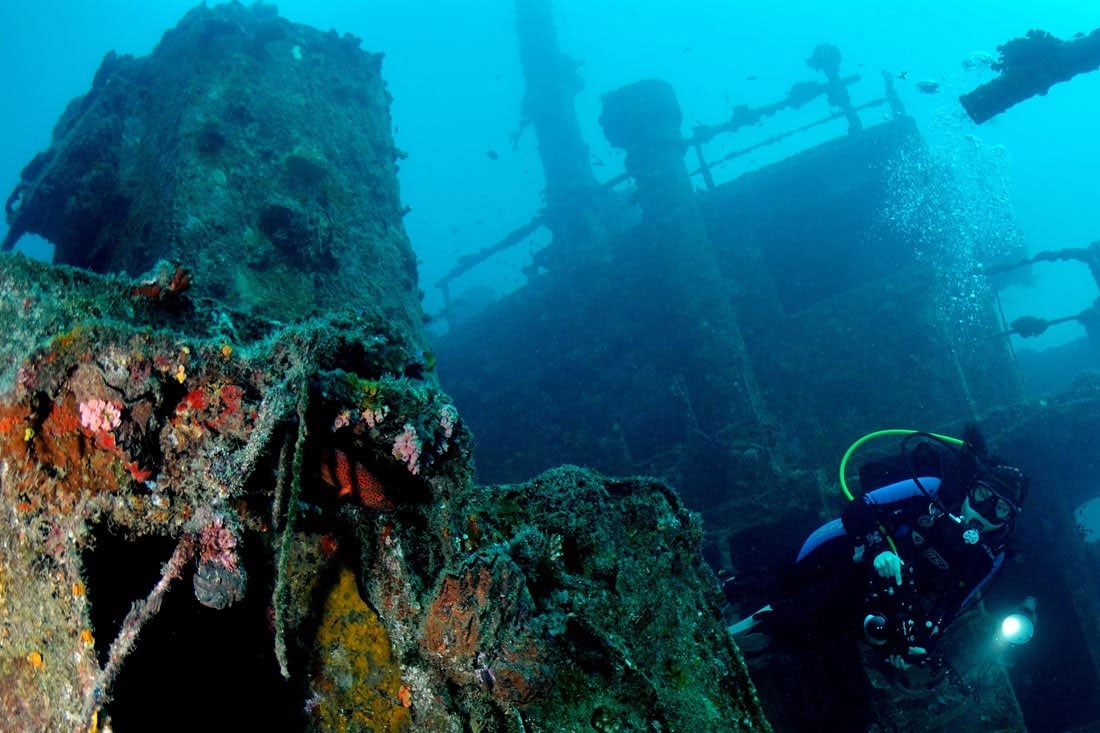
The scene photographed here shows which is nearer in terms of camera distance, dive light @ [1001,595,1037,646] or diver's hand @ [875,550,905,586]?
diver's hand @ [875,550,905,586]

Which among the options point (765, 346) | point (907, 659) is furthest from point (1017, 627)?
point (765, 346)

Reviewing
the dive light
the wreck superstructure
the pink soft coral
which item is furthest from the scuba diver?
the pink soft coral

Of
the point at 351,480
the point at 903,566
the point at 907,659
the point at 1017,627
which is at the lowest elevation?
the point at 1017,627

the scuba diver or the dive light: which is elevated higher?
the scuba diver

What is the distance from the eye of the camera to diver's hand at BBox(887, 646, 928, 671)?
14.0 feet

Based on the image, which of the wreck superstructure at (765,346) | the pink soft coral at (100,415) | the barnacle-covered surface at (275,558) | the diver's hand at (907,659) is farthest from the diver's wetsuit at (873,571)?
the pink soft coral at (100,415)

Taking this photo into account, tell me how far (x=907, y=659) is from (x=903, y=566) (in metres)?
0.64

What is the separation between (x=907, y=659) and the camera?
14.3 ft

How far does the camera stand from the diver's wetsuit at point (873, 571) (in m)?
4.57

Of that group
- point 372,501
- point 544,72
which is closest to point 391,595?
point 372,501

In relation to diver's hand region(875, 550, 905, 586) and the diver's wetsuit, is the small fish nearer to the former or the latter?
the diver's wetsuit

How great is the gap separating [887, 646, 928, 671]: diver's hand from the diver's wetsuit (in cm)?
31

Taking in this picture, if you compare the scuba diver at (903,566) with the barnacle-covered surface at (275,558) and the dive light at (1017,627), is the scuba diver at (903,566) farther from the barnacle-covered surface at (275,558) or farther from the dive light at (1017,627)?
the barnacle-covered surface at (275,558)

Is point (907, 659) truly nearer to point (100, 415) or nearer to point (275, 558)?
point (275, 558)
